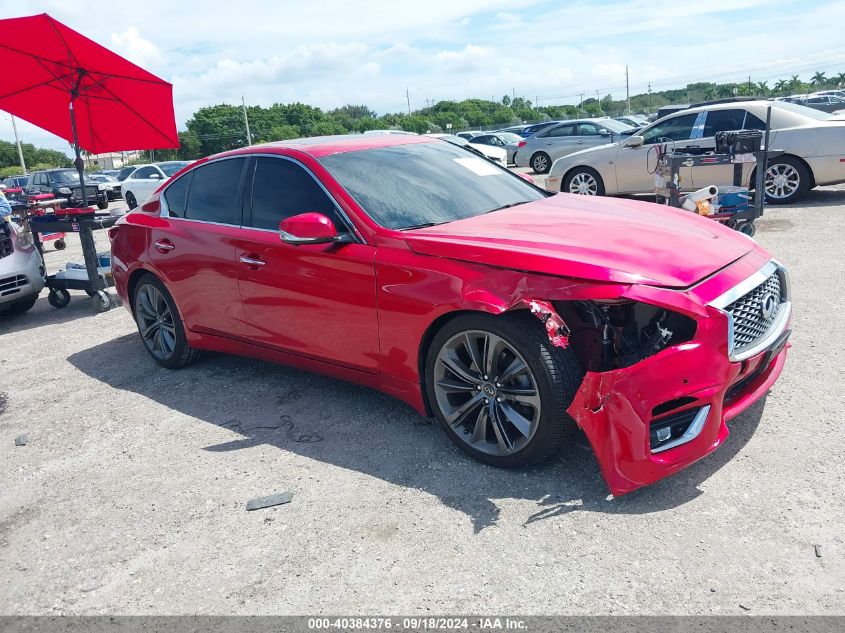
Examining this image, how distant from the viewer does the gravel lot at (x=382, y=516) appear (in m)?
2.76

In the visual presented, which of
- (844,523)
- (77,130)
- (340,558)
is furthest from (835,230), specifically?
(77,130)

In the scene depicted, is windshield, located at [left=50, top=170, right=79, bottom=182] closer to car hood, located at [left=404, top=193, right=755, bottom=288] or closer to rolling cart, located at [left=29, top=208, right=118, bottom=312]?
rolling cart, located at [left=29, top=208, right=118, bottom=312]

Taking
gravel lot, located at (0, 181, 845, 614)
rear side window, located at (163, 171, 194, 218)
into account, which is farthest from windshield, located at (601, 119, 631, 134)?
rear side window, located at (163, 171, 194, 218)

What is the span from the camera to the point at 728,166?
11.0 metres

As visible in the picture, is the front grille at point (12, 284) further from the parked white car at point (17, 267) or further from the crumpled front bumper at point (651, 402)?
the crumpled front bumper at point (651, 402)

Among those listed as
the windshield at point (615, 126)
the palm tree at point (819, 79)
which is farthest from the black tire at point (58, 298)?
the palm tree at point (819, 79)

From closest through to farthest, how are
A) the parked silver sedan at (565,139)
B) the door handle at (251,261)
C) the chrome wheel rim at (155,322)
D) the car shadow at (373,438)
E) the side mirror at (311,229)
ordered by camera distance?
the car shadow at (373,438)
the side mirror at (311,229)
the door handle at (251,261)
the chrome wheel rim at (155,322)
the parked silver sedan at (565,139)

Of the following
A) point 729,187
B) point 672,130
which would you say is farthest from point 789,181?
point 729,187

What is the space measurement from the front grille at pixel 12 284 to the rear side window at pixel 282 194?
4564 mm

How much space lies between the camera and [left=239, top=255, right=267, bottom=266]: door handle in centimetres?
453

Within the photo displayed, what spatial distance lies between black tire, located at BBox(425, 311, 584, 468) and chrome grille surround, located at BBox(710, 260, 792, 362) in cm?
70

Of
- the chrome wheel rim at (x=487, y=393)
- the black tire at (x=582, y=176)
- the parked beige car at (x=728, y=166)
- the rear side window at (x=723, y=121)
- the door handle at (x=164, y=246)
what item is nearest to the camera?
the chrome wheel rim at (x=487, y=393)

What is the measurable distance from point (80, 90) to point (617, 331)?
715cm

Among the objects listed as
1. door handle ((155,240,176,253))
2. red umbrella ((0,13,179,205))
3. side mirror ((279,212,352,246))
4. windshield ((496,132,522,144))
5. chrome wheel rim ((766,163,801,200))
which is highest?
red umbrella ((0,13,179,205))
